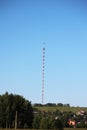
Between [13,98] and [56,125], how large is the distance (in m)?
13.6

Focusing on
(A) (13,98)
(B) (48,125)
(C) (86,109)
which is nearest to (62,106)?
(C) (86,109)

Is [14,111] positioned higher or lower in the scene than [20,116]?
higher

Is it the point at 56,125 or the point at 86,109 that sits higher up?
the point at 86,109

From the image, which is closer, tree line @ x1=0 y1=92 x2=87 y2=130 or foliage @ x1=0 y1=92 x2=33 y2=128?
tree line @ x1=0 y1=92 x2=87 y2=130

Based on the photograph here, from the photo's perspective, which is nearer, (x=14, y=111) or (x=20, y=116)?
(x=20, y=116)

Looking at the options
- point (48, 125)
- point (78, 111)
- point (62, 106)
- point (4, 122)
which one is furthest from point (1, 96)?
point (62, 106)

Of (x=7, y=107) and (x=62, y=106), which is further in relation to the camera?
(x=62, y=106)

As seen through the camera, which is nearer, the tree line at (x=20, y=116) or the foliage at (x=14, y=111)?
the tree line at (x=20, y=116)

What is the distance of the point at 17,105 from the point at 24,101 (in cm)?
160

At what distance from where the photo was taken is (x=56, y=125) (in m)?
63.0

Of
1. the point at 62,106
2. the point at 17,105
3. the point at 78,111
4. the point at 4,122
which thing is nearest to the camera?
the point at 4,122

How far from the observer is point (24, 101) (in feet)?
240

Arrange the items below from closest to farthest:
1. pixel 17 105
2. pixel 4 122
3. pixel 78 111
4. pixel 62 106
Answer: pixel 4 122 < pixel 17 105 < pixel 78 111 < pixel 62 106

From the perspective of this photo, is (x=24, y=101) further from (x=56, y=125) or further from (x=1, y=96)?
(x=56, y=125)
